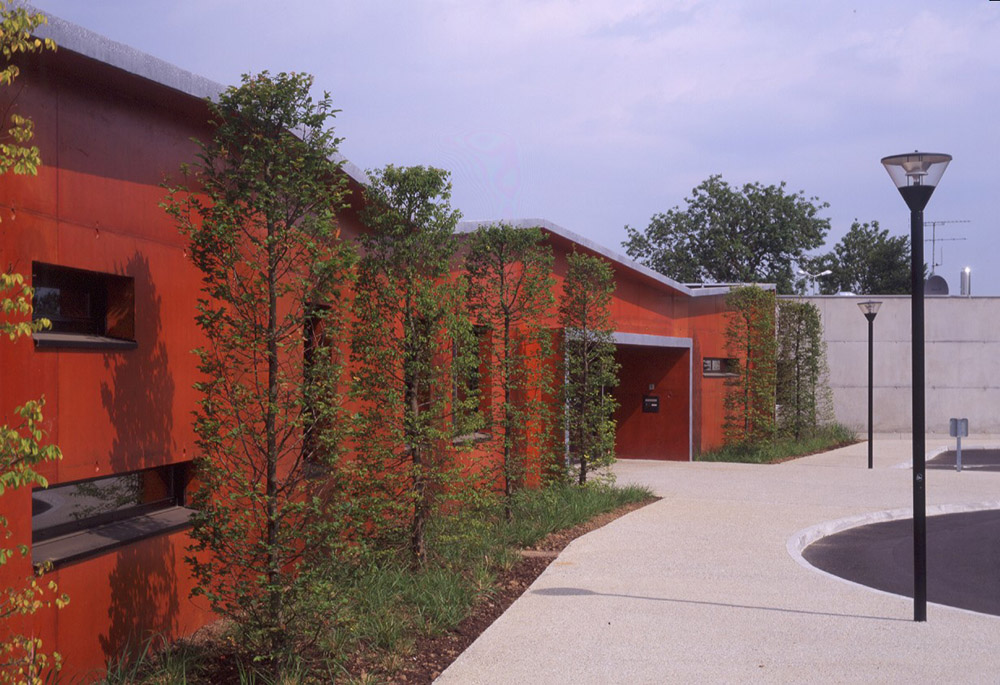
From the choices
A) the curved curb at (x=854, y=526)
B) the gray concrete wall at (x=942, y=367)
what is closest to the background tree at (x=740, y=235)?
the gray concrete wall at (x=942, y=367)

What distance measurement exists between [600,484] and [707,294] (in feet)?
34.3

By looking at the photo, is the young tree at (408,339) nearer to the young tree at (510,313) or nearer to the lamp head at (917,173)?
the young tree at (510,313)

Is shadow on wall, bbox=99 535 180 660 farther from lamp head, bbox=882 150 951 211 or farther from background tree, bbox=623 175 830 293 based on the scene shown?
background tree, bbox=623 175 830 293

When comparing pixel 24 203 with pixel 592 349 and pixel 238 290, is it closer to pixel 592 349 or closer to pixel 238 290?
pixel 238 290

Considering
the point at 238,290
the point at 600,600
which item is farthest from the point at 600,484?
the point at 238,290

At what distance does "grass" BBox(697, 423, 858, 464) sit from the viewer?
22.8 meters

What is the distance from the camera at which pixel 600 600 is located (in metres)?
8.58

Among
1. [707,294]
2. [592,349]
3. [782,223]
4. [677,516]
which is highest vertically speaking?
[782,223]

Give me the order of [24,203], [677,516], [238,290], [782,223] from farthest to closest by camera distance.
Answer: [782,223] → [677,516] → [238,290] → [24,203]

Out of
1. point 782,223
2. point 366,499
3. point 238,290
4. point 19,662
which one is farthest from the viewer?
point 782,223

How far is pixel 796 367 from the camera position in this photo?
91.2 feet

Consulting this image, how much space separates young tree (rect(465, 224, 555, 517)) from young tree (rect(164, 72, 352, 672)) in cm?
577

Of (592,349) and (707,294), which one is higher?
(707,294)

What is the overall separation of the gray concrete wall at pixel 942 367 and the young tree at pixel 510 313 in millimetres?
22880
